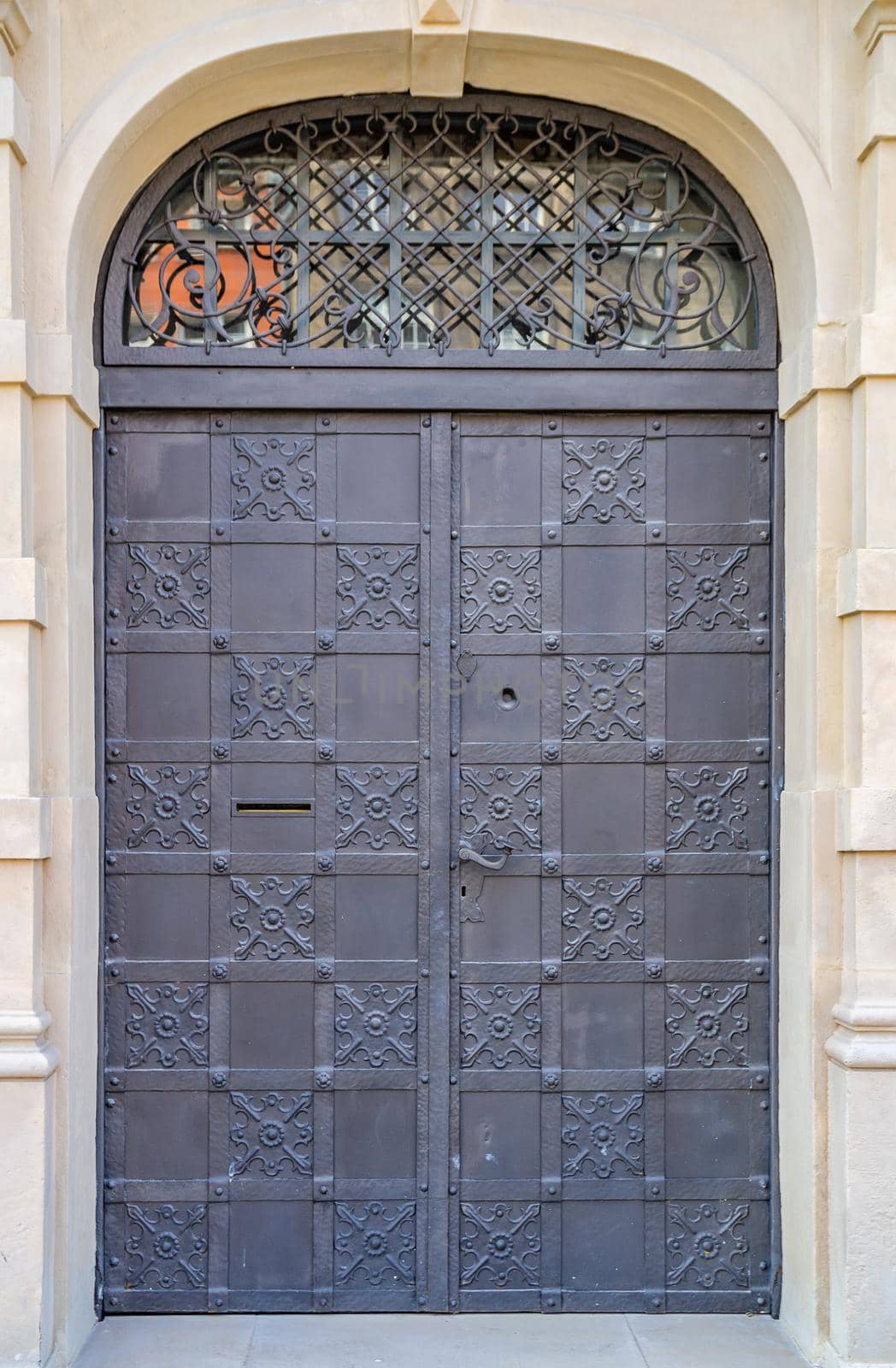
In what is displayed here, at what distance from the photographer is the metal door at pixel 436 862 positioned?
4.27 metres

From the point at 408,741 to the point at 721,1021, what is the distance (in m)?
1.44

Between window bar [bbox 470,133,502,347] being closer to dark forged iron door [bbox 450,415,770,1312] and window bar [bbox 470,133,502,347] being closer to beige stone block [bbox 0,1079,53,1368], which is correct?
dark forged iron door [bbox 450,415,770,1312]

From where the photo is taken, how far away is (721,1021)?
4316 millimetres

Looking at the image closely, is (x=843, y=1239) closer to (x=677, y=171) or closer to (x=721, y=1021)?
(x=721, y=1021)

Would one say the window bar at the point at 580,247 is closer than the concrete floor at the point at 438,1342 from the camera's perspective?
No

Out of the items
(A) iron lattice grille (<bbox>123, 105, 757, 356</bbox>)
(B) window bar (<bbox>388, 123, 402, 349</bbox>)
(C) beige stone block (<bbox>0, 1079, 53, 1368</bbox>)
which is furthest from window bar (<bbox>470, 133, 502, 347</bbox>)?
(C) beige stone block (<bbox>0, 1079, 53, 1368</bbox>)

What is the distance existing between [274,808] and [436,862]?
0.59 m

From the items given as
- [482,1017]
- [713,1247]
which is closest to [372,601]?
[482,1017]

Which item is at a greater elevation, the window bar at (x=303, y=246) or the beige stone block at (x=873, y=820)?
the window bar at (x=303, y=246)

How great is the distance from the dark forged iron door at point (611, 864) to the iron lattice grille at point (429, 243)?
394 millimetres

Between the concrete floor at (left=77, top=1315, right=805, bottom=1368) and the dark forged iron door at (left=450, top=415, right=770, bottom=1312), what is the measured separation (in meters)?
0.10

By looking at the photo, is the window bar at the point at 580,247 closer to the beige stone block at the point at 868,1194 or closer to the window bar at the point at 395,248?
the window bar at the point at 395,248

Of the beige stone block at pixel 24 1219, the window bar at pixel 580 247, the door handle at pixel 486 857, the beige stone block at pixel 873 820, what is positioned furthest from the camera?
the window bar at pixel 580 247

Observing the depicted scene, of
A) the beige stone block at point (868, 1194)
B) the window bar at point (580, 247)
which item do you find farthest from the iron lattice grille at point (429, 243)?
the beige stone block at point (868, 1194)
